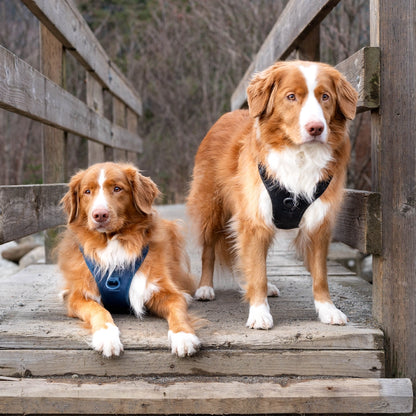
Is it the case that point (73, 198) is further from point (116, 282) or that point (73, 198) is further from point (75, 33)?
point (75, 33)

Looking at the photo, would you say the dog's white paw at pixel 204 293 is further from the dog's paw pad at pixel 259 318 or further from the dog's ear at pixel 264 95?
the dog's ear at pixel 264 95

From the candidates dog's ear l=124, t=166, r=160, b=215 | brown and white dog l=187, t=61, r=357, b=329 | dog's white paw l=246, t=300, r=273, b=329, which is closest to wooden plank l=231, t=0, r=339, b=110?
brown and white dog l=187, t=61, r=357, b=329

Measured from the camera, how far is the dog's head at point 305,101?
247 cm

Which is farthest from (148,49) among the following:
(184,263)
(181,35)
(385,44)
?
(385,44)

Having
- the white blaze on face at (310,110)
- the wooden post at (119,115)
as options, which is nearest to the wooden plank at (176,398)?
the white blaze on face at (310,110)

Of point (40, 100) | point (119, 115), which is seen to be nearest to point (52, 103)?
point (40, 100)

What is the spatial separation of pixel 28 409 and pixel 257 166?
1.59 meters

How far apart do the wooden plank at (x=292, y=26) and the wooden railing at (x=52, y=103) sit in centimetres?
157

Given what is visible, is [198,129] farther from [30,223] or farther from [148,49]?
[30,223]

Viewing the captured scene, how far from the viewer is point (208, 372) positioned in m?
2.38

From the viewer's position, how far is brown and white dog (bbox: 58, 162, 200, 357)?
2.82 m

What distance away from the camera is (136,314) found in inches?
112

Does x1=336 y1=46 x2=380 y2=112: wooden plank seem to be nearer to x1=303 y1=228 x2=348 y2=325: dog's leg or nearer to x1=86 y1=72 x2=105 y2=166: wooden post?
x1=303 y1=228 x2=348 y2=325: dog's leg

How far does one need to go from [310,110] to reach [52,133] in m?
2.33
